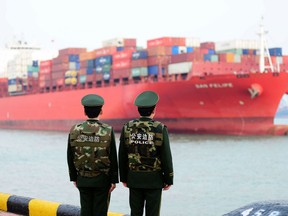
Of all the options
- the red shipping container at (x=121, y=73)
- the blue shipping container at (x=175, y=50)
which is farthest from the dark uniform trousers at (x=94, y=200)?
the red shipping container at (x=121, y=73)

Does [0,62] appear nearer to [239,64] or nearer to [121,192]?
[239,64]

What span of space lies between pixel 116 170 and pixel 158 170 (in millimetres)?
409

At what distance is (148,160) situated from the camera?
453cm

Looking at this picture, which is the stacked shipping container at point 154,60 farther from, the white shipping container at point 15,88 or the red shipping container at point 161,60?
the white shipping container at point 15,88

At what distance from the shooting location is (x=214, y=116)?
112 ft

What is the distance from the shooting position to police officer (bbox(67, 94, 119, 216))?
470cm

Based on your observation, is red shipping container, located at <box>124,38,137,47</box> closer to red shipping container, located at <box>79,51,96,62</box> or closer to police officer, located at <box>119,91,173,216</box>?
red shipping container, located at <box>79,51,96,62</box>

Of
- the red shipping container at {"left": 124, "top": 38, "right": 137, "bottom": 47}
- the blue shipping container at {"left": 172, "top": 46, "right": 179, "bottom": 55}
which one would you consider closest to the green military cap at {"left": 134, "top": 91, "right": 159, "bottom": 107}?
the blue shipping container at {"left": 172, "top": 46, "right": 179, "bottom": 55}

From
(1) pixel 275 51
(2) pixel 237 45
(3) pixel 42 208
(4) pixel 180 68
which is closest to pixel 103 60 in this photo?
(4) pixel 180 68

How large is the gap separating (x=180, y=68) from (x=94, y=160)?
34.6m

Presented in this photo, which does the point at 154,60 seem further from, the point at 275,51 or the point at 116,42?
the point at 275,51

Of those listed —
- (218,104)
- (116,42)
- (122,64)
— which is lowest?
(218,104)

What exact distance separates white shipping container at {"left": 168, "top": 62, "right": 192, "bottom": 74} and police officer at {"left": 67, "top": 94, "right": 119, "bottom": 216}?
33347mm

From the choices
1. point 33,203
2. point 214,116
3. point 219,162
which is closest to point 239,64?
point 214,116
